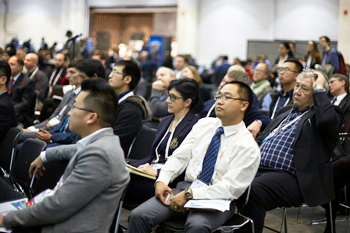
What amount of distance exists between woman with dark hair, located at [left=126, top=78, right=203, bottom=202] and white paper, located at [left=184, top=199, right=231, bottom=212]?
2.18ft

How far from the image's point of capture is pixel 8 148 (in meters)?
3.23

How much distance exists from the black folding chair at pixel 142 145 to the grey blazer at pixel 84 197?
1.60 metres

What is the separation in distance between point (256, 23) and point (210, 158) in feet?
48.8

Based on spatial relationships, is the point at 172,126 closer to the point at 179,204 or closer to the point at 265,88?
the point at 179,204

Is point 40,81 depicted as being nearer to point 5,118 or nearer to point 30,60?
point 30,60

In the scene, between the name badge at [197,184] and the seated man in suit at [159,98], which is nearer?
the name badge at [197,184]

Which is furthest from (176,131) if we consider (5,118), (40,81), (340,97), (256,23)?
(256,23)

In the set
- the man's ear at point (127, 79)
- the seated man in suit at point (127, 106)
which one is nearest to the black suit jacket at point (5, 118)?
the seated man in suit at point (127, 106)

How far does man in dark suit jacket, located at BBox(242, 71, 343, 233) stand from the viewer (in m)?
2.76

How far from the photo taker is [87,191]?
5.50 feet

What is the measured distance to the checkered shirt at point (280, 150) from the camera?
2.93 metres

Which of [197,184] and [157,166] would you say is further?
[157,166]

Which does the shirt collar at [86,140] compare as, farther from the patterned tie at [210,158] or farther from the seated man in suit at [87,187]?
the patterned tie at [210,158]

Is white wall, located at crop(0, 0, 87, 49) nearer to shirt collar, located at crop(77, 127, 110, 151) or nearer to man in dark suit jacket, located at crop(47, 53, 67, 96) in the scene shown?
man in dark suit jacket, located at crop(47, 53, 67, 96)
